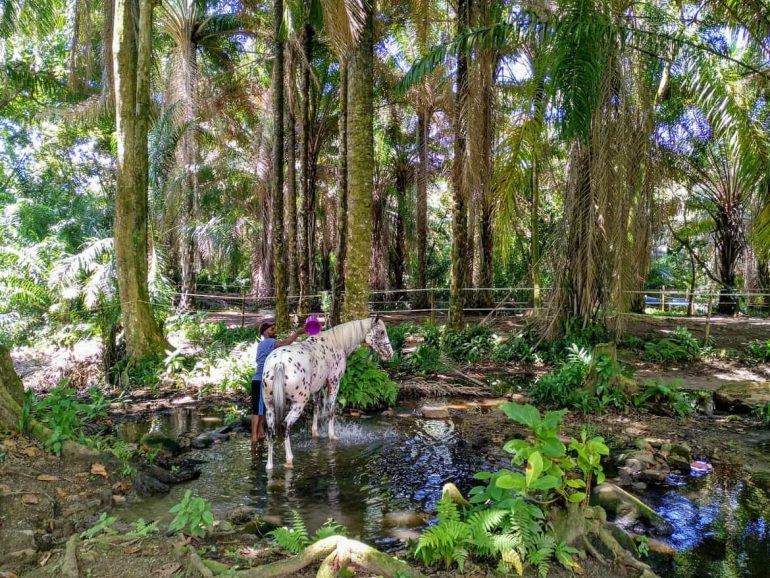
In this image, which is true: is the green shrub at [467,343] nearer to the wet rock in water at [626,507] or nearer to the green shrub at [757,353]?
the green shrub at [757,353]

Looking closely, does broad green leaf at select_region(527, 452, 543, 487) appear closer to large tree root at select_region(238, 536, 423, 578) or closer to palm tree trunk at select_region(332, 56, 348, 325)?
large tree root at select_region(238, 536, 423, 578)

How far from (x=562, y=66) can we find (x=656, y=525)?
7.27 meters

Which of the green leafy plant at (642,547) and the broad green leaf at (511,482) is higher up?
the broad green leaf at (511,482)

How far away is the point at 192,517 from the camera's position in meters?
3.80

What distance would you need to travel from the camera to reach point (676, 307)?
26.0 m

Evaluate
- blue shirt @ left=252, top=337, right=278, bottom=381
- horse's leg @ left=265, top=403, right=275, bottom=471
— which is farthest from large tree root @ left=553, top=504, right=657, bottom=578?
blue shirt @ left=252, top=337, right=278, bottom=381

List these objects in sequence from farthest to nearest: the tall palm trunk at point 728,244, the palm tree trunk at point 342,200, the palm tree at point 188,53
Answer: the tall palm trunk at point 728,244, the palm tree at point 188,53, the palm tree trunk at point 342,200

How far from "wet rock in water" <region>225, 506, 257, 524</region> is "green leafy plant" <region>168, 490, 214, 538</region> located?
63cm

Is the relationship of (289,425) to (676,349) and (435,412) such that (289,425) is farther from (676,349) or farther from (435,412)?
(676,349)

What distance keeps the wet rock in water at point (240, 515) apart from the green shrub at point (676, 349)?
31.8 feet

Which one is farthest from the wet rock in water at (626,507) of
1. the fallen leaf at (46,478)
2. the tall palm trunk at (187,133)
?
the tall palm trunk at (187,133)

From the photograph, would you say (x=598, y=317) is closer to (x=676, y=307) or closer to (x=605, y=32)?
(x=605, y=32)

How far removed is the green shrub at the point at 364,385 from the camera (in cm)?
870

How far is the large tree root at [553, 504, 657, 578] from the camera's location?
3791 millimetres
